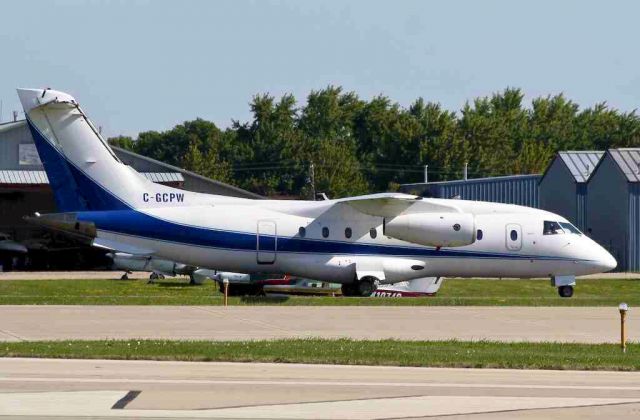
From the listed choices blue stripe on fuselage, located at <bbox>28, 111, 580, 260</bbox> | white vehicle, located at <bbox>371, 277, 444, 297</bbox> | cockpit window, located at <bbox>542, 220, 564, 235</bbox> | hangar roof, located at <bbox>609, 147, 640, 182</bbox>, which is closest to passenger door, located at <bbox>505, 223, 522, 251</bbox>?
cockpit window, located at <bbox>542, 220, 564, 235</bbox>

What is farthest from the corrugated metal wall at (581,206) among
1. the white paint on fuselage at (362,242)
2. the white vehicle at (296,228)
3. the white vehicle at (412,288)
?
the white paint on fuselage at (362,242)

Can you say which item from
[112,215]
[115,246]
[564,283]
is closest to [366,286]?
[564,283]

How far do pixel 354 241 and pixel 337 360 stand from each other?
16.9m

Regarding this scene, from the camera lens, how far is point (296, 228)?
37312mm

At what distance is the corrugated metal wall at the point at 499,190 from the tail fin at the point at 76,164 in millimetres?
32988

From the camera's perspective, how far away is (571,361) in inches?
838

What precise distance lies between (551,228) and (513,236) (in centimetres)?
130

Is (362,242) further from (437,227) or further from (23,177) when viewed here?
(23,177)

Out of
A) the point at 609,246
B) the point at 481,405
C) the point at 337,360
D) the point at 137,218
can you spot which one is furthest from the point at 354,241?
the point at 609,246

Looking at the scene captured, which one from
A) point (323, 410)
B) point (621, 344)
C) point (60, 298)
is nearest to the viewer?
point (323, 410)

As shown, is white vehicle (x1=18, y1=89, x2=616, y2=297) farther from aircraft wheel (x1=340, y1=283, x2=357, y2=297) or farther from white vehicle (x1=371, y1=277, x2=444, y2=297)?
white vehicle (x1=371, y1=277, x2=444, y2=297)

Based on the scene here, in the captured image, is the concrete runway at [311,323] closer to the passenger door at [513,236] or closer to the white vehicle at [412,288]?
the passenger door at [513,236]

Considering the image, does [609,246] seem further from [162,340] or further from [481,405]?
[481,405]

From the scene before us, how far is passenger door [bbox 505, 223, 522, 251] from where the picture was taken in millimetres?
38000
